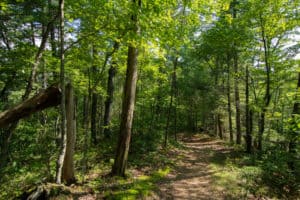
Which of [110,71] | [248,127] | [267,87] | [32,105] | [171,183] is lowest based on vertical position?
[171,183]

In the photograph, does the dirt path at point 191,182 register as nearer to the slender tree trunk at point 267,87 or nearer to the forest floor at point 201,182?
the forest floor at point 201,182

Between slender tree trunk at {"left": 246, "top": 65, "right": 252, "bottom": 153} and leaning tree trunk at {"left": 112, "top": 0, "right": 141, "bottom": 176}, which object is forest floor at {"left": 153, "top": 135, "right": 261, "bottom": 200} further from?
slender tree trunk at {"left": 246, "top": 65, "right": 252, "bottom": 153}

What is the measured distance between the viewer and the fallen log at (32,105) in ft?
18.1

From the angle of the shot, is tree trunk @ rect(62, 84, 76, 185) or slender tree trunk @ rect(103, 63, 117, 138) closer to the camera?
tree trunk @ rect(62, 84, 76, 185)

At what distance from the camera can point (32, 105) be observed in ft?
19.1

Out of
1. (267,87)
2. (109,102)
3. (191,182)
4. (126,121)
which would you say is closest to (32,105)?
(126,121)

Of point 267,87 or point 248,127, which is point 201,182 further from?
point 248,127

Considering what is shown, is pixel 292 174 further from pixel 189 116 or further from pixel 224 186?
pixel 189 116

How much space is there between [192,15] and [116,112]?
17.3 meters

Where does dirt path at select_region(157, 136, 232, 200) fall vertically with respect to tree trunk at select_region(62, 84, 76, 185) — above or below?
below

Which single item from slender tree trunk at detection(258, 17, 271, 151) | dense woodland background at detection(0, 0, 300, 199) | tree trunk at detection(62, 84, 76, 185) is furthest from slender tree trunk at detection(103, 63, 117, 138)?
slender tree trunk at detection(258, 17, 271, 151)

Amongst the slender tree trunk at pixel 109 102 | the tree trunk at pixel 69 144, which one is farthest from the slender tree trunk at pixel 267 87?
the tree trunk at pixel 69 144

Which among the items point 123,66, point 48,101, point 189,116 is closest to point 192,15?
point 123,66

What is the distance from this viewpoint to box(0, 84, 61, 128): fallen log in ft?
18.1
